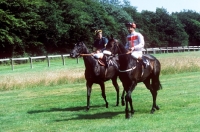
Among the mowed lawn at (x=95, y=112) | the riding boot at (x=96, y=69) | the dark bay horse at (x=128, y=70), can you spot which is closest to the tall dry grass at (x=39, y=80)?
the mowed lawn at (x=95, y=112)

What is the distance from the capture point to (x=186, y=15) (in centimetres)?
14588

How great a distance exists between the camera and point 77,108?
16125 mm

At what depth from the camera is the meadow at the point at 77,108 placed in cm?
1184

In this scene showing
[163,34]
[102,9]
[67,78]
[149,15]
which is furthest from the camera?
[149,15]

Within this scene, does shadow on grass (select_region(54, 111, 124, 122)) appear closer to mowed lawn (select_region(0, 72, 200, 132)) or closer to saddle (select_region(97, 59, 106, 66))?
mowed lawn (select_region(0, 72, 200, 132))

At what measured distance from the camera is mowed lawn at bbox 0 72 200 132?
11695 mm

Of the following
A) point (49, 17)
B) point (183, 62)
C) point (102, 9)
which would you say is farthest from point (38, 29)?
point (183, 62)

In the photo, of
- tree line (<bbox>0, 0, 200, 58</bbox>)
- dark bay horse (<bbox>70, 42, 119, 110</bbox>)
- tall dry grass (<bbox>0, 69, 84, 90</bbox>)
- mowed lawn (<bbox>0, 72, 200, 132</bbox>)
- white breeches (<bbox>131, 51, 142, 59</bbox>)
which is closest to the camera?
mowed lawn (<bbox>0, 72, 200, 132</bbox>)

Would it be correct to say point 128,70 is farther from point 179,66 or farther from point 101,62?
point 179,66

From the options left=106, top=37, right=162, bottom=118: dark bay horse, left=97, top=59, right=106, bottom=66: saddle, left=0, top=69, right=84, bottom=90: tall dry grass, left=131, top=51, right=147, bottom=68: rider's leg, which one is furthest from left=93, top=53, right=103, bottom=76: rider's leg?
left=0, top=69, right=84, bottom=90: tall dry grass

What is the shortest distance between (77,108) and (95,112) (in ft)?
5.06

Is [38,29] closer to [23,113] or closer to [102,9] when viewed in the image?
[102,9]

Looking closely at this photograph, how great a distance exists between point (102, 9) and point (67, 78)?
70.7 meters

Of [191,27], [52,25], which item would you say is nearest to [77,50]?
[52,25]
